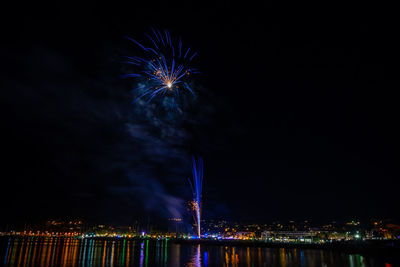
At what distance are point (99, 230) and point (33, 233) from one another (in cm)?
4176

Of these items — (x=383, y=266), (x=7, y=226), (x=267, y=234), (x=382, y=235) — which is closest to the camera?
(x=383, y=266)

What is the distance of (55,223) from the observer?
18125cm

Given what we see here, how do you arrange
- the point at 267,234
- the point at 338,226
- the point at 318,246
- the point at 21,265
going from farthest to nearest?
1. the point at 338,226
2. the point at 267,234
3. the point at 318,246
4. the point at 21,265

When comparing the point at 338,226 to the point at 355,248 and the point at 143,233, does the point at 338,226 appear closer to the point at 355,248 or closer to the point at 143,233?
the point at 355,248

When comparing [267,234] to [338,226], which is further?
[338,226]

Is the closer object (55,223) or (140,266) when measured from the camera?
(140,266)

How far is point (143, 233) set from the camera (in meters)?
164

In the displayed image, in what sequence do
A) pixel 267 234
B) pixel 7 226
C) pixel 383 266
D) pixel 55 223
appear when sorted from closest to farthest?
pixel 383 266
pixel 267 234
pixel 7 226
pixel 55 223

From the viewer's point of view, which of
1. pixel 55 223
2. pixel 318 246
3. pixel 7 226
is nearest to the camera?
pixel 318 246

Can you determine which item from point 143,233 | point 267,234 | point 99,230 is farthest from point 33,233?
point 267,234

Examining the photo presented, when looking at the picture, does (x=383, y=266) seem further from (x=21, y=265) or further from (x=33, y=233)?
(x=33, y=233)

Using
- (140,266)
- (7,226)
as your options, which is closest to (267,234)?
(140,266)

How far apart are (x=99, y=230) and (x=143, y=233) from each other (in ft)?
146

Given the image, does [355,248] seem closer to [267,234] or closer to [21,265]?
[21,265]
